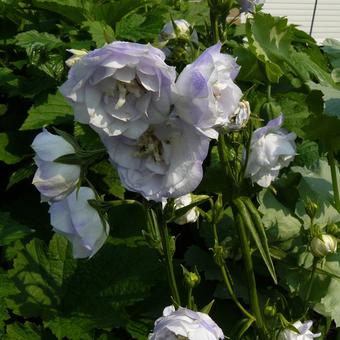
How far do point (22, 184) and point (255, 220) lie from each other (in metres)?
1.03

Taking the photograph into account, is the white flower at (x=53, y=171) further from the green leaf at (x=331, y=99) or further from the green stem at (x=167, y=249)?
the green leaf at (x=331, y=99)

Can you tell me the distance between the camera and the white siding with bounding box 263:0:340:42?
7.50 m

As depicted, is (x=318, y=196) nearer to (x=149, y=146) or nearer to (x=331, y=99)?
(x=331, y=99)

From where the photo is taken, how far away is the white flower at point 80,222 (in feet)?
3.20

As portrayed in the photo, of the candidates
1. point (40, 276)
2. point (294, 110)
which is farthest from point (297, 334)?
point (294, 110)

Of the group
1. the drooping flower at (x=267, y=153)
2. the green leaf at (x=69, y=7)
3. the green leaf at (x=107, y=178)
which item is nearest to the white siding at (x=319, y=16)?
the green leaf at (x=69, y=7)

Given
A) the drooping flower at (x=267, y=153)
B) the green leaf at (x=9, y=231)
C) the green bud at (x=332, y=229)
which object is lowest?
the green leaf at (x=9, y=231)

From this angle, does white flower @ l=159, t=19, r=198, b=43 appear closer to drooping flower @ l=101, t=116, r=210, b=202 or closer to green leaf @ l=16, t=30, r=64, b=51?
drooping flower @ l=101, t=116, r=210, b=202

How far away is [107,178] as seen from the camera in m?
1.68

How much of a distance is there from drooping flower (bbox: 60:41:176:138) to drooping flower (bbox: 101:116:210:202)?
3cm

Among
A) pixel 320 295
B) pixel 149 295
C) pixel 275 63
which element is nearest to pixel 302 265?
pixel 320 295

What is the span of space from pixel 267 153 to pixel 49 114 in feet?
2.45

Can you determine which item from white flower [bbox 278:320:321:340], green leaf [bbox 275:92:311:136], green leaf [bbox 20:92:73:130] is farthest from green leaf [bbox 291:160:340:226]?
green leaf [bbox 20:92:73:130]

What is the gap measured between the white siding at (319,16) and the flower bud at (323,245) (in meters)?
6.62
